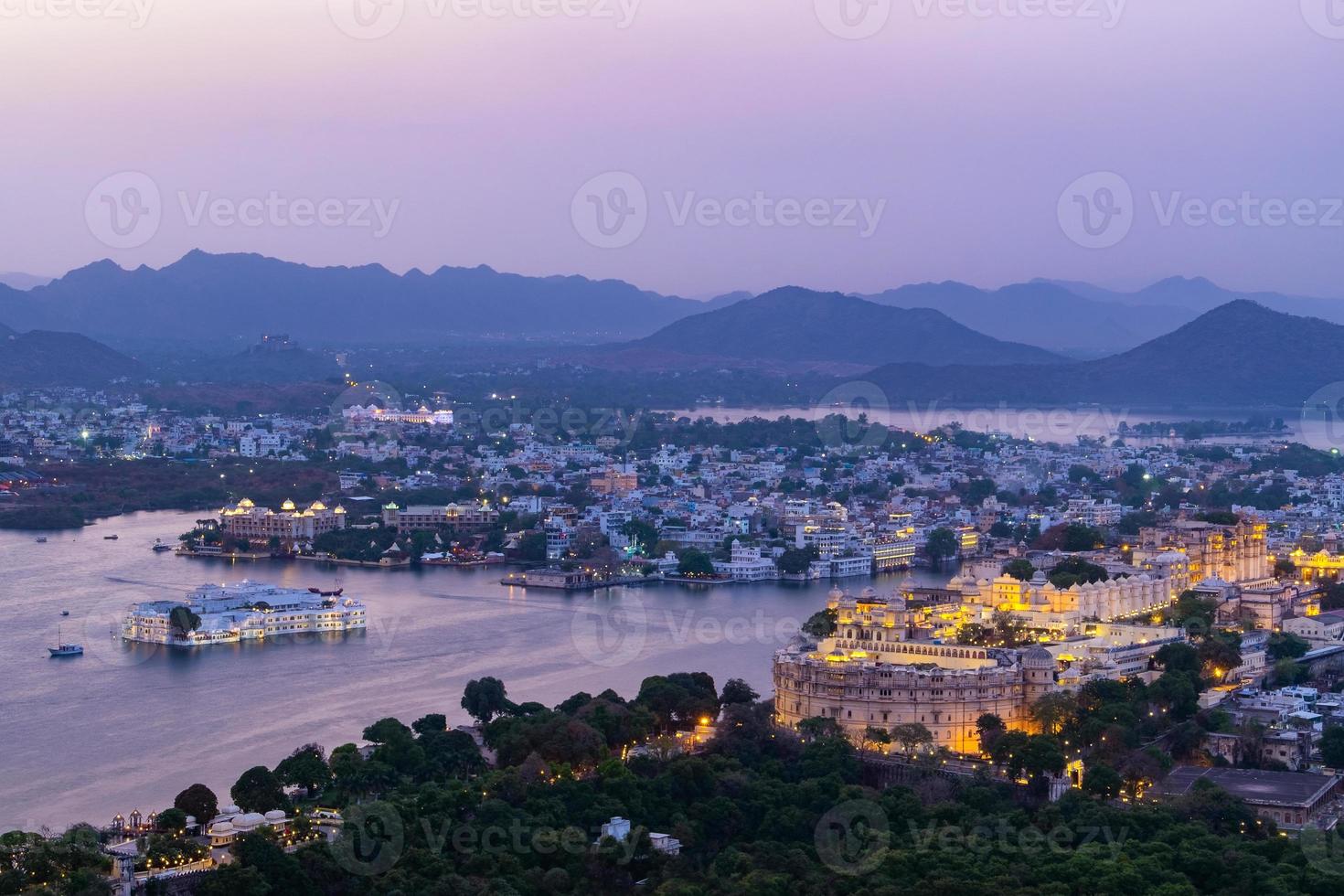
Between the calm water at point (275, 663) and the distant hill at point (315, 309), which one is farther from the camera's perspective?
the distant hill at point (315, 309)

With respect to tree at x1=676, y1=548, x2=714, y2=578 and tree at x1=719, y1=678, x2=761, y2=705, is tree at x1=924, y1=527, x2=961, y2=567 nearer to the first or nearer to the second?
tree at x1=676, y1=548, x2=714, y2=578

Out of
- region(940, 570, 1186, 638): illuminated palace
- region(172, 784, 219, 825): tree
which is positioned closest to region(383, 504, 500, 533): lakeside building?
region(940, 570, 1186, 638): illuminated palace

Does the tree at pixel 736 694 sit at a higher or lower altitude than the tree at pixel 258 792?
higher

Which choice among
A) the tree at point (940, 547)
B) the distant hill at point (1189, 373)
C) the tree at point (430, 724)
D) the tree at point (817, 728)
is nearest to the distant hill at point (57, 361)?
the distant hill at point (1189, 373)

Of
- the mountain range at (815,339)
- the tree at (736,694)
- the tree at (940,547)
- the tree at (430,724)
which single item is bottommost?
the tree at (430,724)

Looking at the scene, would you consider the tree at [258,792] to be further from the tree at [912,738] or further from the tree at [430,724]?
the tree at [912,738]

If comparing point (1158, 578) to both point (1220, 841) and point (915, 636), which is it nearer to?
point (915, 636)
